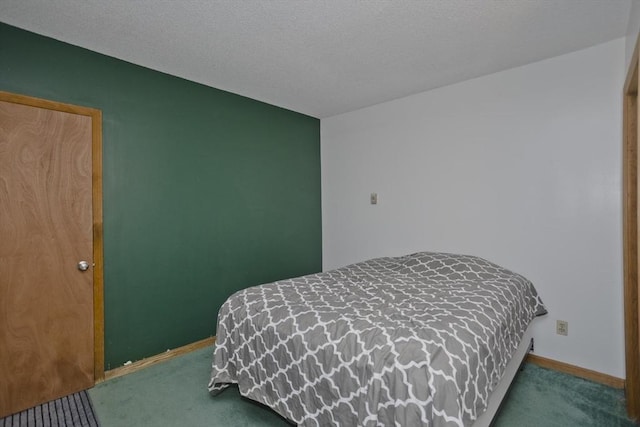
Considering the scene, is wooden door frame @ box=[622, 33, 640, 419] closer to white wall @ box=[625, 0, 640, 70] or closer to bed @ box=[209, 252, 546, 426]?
white wall @ box=[625, 0, 640, 70]

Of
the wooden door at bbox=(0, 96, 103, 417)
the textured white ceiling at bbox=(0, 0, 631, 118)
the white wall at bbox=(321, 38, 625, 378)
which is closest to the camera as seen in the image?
the textured white ceiling at bbox=(0, 0, 631, 118)

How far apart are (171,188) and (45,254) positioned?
997 millimetres

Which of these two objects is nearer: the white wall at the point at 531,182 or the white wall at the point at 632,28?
the white wall at the point at 632,28

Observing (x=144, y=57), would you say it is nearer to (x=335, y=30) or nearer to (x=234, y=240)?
(x=335, y=30)

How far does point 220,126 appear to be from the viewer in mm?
3166

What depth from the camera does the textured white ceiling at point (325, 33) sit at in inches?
74.6

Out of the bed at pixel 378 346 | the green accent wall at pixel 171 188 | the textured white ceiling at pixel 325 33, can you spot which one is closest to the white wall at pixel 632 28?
the textured white ceiling at pixel 325 33

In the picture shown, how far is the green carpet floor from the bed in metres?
0.17

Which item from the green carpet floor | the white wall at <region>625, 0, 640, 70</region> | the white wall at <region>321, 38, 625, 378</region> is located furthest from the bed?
the white wall at <region>625, 0, 640, 70</region>

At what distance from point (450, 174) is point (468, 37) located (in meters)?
1.25

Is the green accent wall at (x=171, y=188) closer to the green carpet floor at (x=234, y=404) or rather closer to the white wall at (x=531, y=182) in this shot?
the green carpet floor at (x=234, y=404)

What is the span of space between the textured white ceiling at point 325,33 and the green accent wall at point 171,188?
218 mm

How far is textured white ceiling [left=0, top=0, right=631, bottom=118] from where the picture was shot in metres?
1.90

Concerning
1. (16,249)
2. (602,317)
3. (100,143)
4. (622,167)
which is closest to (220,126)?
(100,143)
